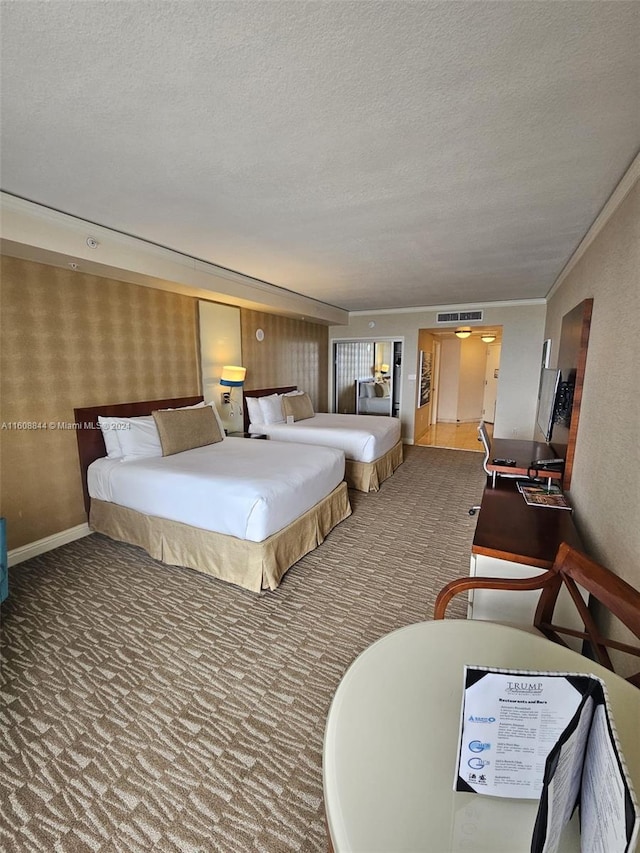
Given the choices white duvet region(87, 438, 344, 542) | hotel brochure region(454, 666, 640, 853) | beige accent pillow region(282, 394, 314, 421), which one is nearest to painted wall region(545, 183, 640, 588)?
hotel brochure region(454, 666, 640, 853)

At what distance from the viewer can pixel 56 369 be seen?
305 cm

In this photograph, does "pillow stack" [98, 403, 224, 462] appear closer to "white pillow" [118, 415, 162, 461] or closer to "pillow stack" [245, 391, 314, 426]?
"white pillow" [118, 415, 162, 461]

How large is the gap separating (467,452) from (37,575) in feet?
19.6

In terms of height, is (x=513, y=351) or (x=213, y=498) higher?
(x=513, y=351)

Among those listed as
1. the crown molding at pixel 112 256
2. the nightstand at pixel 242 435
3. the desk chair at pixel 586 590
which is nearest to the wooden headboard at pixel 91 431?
the crown molding at pixel 112 256

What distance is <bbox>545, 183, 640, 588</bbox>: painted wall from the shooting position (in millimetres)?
1467

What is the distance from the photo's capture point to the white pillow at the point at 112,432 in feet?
11.0

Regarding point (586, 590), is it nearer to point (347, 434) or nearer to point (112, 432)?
point (347, 434)

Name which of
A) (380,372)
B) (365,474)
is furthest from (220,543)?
(380,372)

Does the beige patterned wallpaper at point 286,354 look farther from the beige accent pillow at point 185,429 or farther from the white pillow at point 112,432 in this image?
the white pillow at point 112,432

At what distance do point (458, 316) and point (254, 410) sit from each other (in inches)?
149

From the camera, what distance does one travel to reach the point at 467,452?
250 inches

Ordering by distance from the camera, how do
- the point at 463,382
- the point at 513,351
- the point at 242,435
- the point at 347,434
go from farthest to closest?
the point at 463,382
the point at 513,351
the point at 242,435
the point at 347,434

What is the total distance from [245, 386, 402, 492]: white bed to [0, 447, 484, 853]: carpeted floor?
4.17 ft
